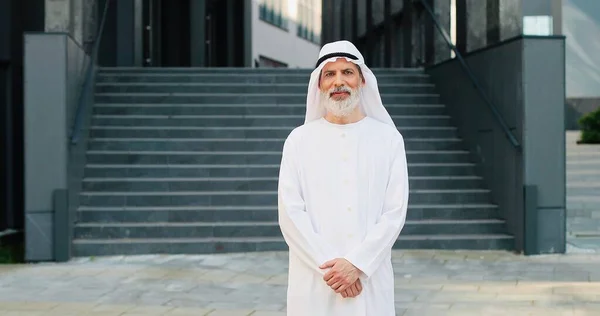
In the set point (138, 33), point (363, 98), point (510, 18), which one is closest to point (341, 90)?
point (363, 98)

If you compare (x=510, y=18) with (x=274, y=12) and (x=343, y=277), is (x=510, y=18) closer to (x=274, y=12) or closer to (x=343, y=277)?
(x=343, y=277)

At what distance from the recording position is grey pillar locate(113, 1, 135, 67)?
18.3 metres

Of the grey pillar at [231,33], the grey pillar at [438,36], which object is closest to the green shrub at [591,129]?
the grey pillar at [438,36]

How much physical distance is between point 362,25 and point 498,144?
17.3 metres

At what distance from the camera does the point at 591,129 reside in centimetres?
2206

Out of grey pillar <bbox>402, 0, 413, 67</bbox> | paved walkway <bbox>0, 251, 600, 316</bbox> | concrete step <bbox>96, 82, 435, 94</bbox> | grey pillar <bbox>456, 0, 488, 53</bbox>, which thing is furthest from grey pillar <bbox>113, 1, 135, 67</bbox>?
paved walkway <bbox>0, 251, 600, 316</bbox>

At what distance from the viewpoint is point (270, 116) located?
1342 cm

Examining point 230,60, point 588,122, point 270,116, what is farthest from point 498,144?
point 230,60

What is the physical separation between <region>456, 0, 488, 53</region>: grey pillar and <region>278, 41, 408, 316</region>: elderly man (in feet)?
32.1

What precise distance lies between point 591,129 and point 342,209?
19615mm

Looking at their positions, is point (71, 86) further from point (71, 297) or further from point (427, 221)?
point (427, 221)

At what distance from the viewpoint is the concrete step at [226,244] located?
10.6 meters

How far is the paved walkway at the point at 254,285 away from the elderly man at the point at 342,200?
3.40 meters

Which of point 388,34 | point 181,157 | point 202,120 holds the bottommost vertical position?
point 181,157
